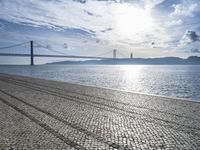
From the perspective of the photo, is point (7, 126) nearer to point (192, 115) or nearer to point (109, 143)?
point (109, 143)

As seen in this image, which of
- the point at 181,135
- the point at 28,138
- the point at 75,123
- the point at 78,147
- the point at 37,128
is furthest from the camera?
the point at 75,123

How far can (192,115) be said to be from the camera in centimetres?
973

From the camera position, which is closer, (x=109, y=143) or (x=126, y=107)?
(x=109, y=143)

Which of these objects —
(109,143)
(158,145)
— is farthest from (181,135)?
(109,143)

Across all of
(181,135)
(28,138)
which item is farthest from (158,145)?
(28,138)

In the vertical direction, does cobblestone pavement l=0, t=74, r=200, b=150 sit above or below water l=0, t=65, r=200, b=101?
above

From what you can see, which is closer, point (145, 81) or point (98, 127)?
point (98, 127)

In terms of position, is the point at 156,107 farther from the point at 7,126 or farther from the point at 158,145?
the point at 7,126

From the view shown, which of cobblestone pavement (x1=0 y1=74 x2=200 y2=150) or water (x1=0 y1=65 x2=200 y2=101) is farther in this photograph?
water (x1=0 y1=65 x2=200 y2=101)

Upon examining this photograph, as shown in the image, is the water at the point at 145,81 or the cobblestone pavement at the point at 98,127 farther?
the water at the point at 145,81

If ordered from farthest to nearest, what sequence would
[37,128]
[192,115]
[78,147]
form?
1. [192,115]
2. [37,128]
3. [78,147]

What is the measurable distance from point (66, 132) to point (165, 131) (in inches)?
142

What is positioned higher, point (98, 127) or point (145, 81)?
point (98, 127)

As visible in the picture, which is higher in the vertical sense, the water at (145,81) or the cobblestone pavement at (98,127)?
the cobblestone pavement at (98,127)
